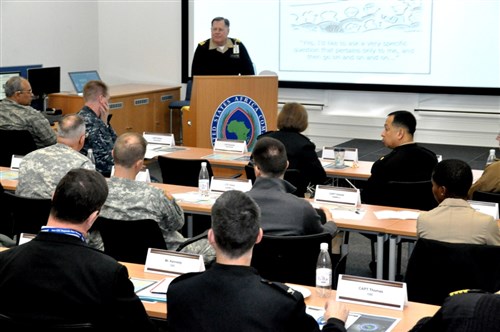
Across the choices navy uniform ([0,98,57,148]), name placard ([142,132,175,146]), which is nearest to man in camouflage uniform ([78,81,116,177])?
name placard ([142,132,175,146])

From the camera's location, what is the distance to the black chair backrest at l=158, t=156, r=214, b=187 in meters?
6.70

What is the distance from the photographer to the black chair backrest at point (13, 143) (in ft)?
25.6

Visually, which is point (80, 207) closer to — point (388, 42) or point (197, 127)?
point (197, 127)

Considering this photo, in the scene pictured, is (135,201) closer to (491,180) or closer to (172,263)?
(172,263)

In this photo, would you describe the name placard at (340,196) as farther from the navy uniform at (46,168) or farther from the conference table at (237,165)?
the navy uniform at (46,168)

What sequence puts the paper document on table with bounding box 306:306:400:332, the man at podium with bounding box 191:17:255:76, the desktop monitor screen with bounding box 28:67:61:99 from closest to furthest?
the paper document on table with bounding box 306:306:400:332
the man at podium with bounding box 191:17:255:76
the desktop monitor screen with bounding box 28:67:61:99

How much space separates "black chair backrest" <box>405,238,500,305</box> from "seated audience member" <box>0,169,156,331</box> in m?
1.54

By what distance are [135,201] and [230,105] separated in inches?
160

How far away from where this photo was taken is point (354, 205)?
5484mm

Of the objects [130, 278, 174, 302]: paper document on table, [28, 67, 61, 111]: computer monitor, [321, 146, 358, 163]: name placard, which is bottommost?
[130, 278, 174, 302]: paper document on table

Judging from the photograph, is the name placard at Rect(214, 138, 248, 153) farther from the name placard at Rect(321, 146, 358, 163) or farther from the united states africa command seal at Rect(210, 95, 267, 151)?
the name placard at Rect(321, 146, 358, 163)

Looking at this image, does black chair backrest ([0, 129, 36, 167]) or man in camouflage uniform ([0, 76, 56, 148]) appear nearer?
black chair backrest ([0, 129, 36, 167])

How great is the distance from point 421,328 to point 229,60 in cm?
752

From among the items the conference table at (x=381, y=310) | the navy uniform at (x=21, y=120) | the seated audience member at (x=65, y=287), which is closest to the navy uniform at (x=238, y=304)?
the seated audience member at (x=65, y=287)
